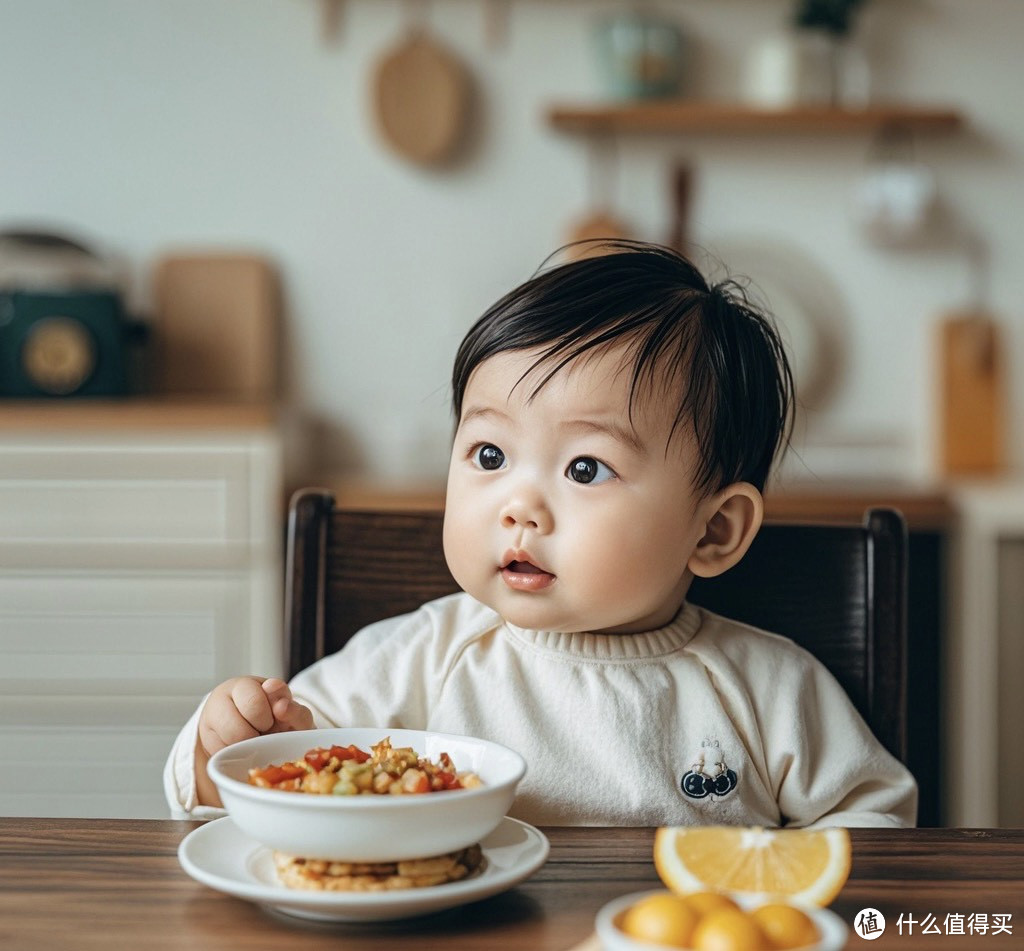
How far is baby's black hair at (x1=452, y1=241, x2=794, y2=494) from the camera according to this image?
3.06 feet

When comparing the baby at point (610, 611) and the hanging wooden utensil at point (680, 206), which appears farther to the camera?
the hanging wooden utensil at point (680, 206)

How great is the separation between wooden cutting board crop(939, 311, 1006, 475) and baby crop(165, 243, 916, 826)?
200 cm

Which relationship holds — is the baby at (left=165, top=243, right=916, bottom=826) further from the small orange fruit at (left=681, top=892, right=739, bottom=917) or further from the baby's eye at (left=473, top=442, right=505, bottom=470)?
the small orange fruit at (left=681, top=892, right=739, bottom=917)

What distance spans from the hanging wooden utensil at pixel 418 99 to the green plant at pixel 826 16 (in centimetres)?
78

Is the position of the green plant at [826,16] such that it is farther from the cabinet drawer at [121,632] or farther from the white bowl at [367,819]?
the white bowl at [367,819]

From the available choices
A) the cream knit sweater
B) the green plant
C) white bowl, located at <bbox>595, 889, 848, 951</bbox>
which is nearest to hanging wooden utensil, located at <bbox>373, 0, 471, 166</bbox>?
the green plant

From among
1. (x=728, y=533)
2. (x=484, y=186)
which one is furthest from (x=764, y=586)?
(x=484, y=186)

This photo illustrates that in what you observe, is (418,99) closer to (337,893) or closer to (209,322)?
(209,322)

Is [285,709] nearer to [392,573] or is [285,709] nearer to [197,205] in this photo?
[392,573]

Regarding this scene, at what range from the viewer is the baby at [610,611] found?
0.91m

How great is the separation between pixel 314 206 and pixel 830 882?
8.63 feet

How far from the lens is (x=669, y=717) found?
3.27 feet

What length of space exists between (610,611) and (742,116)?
2143mm

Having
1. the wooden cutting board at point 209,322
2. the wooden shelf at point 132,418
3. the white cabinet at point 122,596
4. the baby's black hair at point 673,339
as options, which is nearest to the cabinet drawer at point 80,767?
the white cabinet at point 122,596
